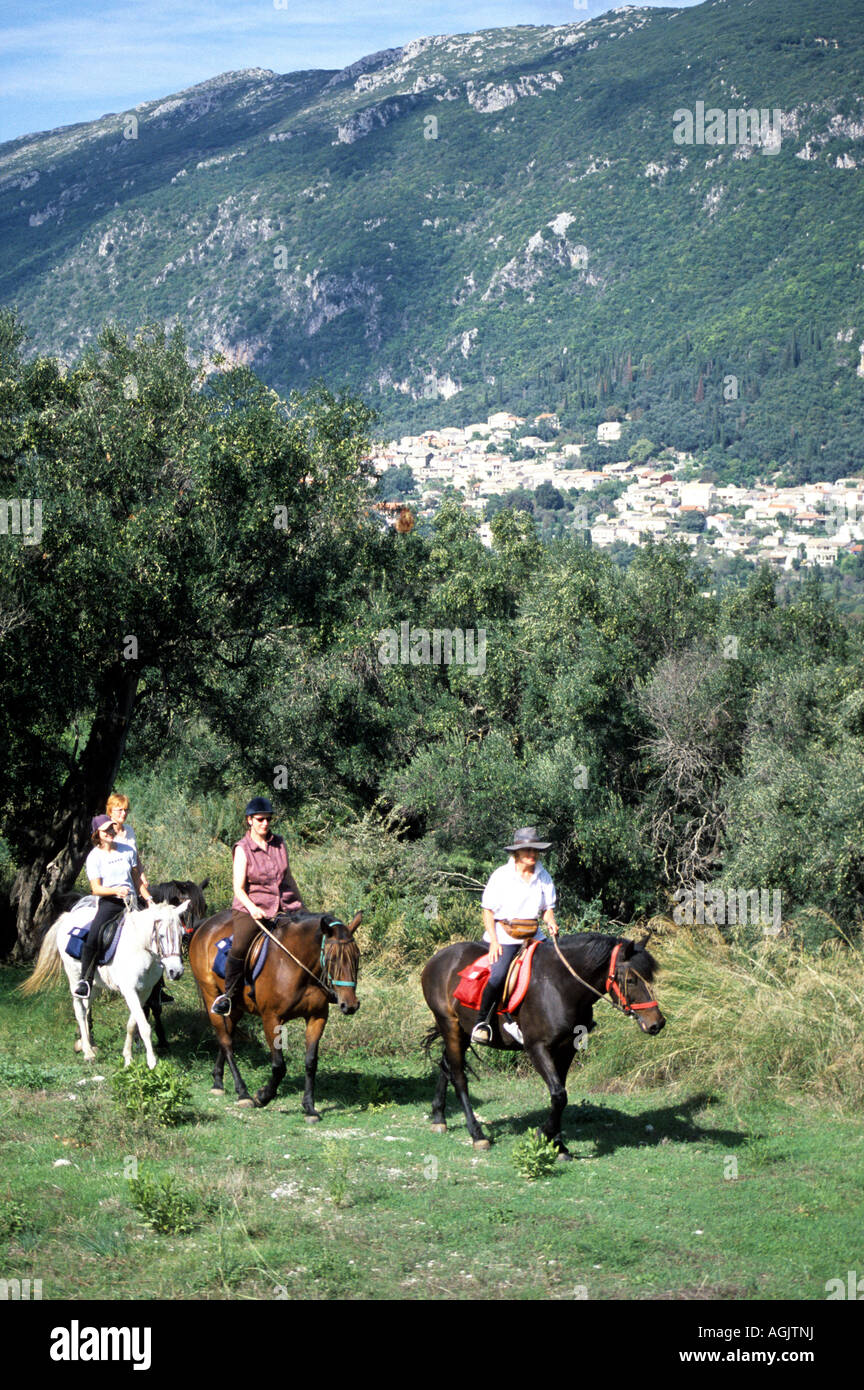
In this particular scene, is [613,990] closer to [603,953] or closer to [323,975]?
[603,953]

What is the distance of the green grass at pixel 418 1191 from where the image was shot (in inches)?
282

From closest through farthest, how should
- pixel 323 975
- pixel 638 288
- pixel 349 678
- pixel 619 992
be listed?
1. pixel 619 992
2. pixel 323 975
3. pixel 349 678
4. pixel 638 288

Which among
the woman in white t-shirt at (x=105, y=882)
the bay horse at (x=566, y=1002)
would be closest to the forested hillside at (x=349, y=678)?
the woman in white t-shirt at (x=105, y=882)

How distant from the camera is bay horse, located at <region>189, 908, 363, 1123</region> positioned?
10727mm

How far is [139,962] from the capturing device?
11.6 metres

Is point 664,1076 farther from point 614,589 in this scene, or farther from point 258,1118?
point 614,589

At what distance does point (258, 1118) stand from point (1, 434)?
9501 millimetres

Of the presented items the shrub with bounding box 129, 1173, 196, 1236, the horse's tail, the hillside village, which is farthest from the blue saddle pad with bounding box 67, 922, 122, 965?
the hillside village

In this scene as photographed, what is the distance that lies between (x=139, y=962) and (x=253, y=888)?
1.35m

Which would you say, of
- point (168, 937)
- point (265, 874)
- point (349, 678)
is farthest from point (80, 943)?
point (349, 678)

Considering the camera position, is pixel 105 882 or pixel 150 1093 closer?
pixel 150 1093

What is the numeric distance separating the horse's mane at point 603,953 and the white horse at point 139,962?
3.80m

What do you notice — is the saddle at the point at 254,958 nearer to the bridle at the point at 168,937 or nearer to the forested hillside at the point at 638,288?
the bridle at the point at 168,937
